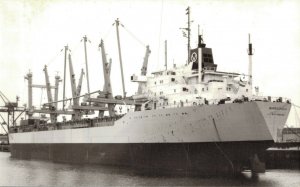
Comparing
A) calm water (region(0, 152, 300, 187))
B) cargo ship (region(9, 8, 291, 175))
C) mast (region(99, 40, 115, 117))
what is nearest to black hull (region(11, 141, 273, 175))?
cargo ship (region(9, 8, 291, 175))

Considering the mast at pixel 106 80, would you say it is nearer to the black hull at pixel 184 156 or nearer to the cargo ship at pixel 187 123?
the cargo ship at pixel 187 123

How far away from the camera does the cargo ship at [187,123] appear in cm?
2202

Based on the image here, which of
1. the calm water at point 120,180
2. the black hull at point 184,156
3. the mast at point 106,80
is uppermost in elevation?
the mast at point 106,80

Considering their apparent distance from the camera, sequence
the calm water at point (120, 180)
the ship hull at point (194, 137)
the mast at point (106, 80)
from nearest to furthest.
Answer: the calm water at point (120, 180)
the ship hull at point (194, 137)
the mast at point (106, 80)

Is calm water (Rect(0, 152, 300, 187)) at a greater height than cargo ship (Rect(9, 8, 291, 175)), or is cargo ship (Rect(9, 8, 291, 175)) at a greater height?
cargo ship (Rect(9, 8, 291, 175))

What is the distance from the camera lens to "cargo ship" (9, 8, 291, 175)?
22.0 metres

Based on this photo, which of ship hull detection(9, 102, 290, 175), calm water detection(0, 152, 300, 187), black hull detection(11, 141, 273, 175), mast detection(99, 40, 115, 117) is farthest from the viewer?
mast detection(99, 40, 115, 117)

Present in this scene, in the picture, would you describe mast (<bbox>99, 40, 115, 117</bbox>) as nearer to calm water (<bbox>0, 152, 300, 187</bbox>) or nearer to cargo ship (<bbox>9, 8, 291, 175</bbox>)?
cargo ship (<bbox>9, 8, 291, 175</bbox>)

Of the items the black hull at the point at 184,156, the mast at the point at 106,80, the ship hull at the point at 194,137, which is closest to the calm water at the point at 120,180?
the black hull at the point at 184,156

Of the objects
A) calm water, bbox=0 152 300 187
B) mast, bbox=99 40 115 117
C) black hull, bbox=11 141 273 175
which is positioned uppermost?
mast, bbox=99 40 115 117

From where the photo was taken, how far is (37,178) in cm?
2320

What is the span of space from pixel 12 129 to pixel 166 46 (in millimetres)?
25731

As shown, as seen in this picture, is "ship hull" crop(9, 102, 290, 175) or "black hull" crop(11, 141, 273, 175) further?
"black hull" crop(11, 141, 273, 175)

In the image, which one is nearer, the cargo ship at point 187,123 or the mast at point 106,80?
the cargo ship at point 187,123
